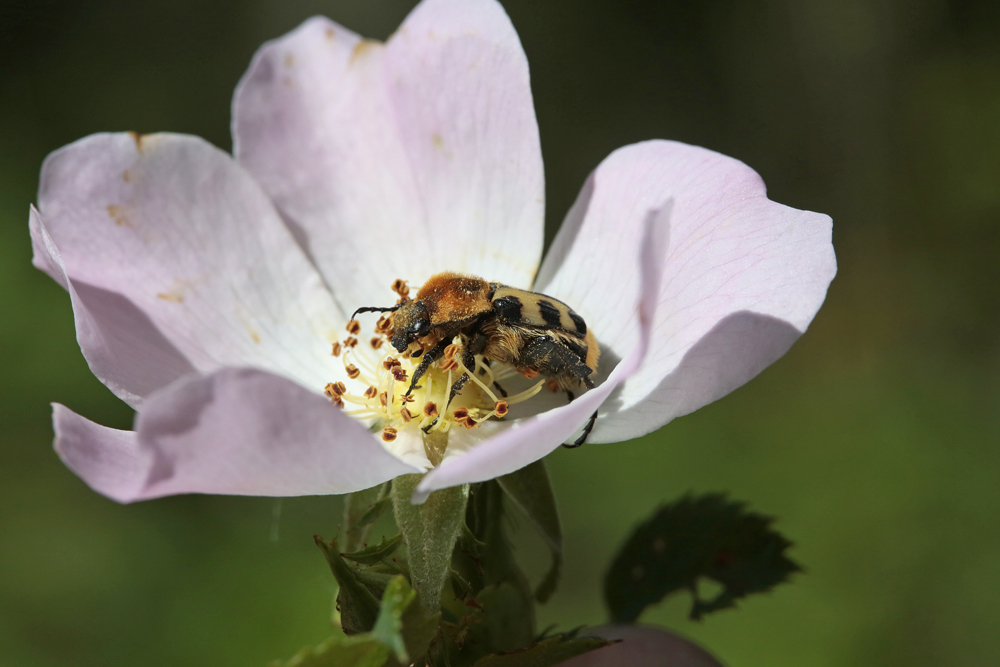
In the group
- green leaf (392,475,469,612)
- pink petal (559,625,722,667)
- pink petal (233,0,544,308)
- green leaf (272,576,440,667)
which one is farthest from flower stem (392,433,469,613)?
pink petal (233,0,544,308)

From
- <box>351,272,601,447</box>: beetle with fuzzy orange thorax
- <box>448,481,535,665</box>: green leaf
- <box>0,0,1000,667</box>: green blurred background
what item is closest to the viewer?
<box>448,481,535,665</box>: green leaf

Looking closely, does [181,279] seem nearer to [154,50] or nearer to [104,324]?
[104,324]

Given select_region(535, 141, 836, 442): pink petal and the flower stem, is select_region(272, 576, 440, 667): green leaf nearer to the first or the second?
the flower stem

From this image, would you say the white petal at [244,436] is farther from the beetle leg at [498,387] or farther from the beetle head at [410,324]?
the beetle leg at [498,387]

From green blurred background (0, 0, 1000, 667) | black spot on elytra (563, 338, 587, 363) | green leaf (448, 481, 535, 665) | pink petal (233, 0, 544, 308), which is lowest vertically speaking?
green blurred background (0, 0, 1000, 667)

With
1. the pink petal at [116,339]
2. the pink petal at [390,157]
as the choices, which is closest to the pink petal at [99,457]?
the pink petal at [116,339]

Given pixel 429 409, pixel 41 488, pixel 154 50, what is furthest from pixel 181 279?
pixel 154 50
